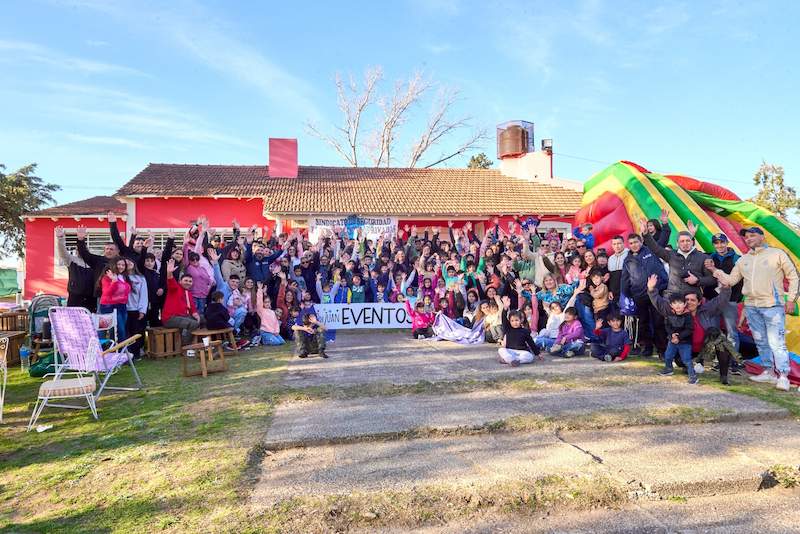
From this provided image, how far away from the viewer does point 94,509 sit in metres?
3.27

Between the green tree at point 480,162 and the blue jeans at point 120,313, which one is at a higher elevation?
the green tree at point 480,162

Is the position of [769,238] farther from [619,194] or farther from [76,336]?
[76,336]

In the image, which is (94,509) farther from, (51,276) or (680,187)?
(51,276)

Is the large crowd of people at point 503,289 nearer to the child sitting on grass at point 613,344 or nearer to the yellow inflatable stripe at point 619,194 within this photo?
the child sitting on grass at point 613,344

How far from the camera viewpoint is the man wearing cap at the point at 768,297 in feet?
Result: 20.2

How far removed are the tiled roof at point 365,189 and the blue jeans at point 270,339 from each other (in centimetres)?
892

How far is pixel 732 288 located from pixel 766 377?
135cm

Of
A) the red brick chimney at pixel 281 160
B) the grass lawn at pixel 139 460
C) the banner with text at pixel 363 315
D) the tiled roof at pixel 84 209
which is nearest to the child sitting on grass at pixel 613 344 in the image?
the banner with text at pixel 363 315

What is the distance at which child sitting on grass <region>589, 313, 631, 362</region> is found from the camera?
764 centimetres

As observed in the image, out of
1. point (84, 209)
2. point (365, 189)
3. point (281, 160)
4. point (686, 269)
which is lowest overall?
point (686, 269)

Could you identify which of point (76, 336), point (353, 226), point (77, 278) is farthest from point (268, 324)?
point (353, 226)

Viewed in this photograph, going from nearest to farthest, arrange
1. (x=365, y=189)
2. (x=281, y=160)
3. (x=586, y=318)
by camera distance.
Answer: (x=586, y=318) → (x=365, y=189) → (x=281, y=160)

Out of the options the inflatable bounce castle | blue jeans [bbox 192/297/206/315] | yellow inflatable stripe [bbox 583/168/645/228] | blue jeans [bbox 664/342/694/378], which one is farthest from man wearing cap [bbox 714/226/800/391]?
blue jeans [bbox 192/297/206/315]

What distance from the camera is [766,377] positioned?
6375 millimetres
